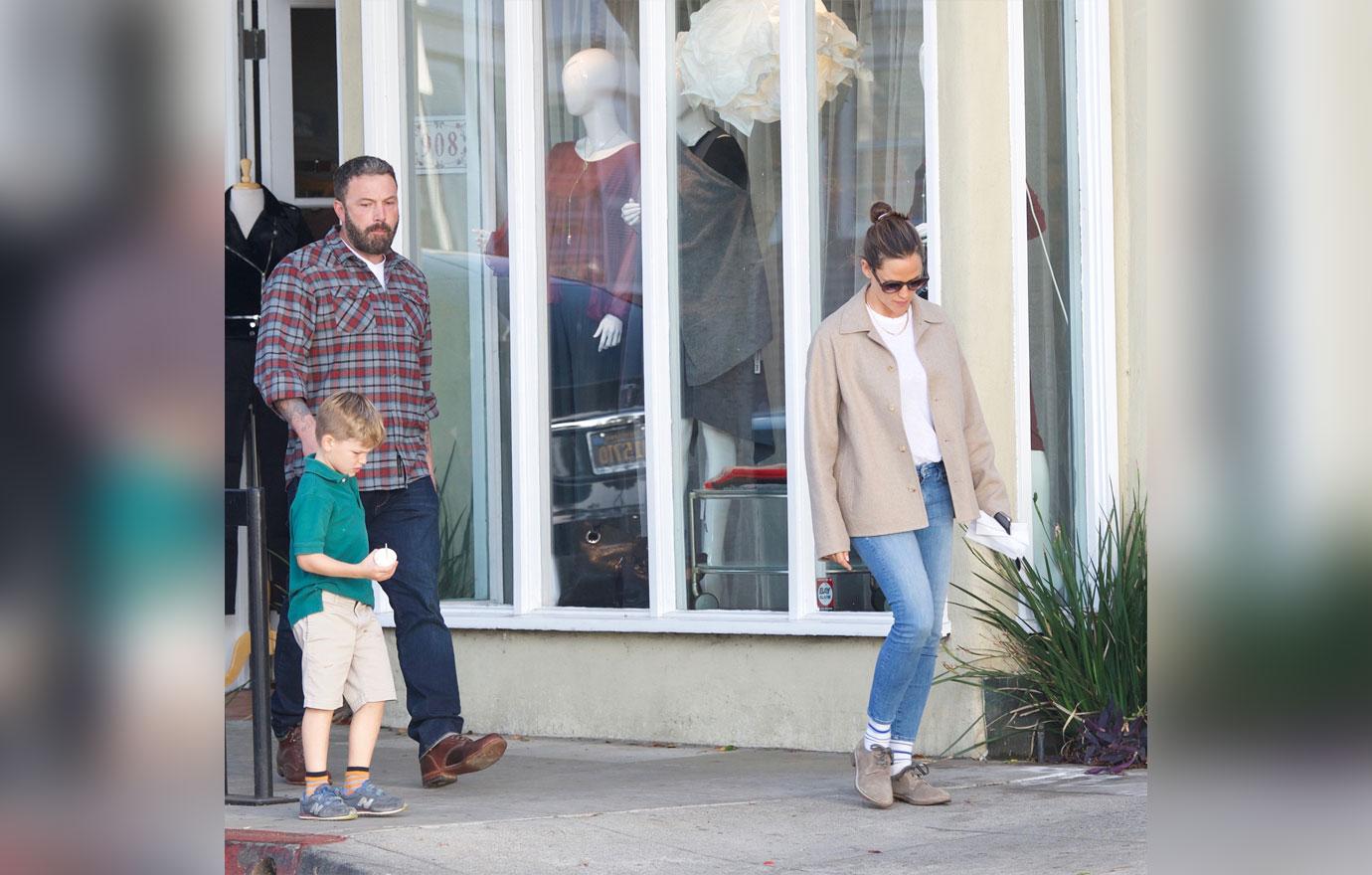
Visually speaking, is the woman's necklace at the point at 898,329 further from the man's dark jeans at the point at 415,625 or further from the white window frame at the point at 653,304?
the man's dark jeans at the point at 415,625

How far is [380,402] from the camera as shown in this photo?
20.2 ft

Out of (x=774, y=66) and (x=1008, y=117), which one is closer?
(x=1008, y=117)

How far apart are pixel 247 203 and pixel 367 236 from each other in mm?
2273

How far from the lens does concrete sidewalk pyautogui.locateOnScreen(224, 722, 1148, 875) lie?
189 inches

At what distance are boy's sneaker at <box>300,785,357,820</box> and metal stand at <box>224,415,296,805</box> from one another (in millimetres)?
318

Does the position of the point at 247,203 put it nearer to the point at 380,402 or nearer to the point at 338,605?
the point at 380,402

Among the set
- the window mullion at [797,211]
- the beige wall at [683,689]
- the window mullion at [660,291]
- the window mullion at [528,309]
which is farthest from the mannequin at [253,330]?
the window mullion at [797,211]

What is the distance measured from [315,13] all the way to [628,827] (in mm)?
5769

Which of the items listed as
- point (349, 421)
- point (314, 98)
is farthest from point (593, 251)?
point (349, 421)

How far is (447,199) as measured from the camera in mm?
8203

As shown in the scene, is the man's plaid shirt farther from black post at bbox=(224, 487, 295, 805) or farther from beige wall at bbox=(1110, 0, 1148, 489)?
beige wall at bbox=(1110, 0, 1148, 489)
